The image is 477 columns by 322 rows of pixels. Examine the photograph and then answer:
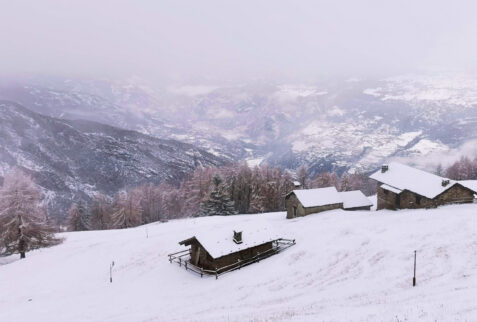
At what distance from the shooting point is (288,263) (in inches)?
1388

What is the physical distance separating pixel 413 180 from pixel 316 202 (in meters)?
15.3

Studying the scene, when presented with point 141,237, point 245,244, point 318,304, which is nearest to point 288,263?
point 245,244

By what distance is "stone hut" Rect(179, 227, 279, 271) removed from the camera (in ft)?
121

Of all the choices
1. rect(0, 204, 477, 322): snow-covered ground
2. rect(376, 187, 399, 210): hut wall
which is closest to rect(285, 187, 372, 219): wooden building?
rect(376, 187, 399, 210): hut wall

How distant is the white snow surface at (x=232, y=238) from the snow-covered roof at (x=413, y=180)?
2332 centimetres

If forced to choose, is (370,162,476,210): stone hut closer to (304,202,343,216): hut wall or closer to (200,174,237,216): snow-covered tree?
(304,202,343,216): hut wall

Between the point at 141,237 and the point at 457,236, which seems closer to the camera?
the point at 457,236

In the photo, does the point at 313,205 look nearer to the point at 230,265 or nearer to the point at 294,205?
the point at 294,205

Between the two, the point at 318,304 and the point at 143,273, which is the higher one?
the point at 318,304

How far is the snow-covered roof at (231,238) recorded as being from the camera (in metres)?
37.2

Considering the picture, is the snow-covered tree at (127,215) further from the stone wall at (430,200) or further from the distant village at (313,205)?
the stone wall at (430,200)

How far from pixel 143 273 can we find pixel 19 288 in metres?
13.2

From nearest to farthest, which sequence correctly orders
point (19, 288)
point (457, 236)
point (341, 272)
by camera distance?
1. point (341, 272)
2. point (457, 236)
3. point (19, 288)

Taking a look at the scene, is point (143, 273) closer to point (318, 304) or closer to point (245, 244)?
point (245, 244)
